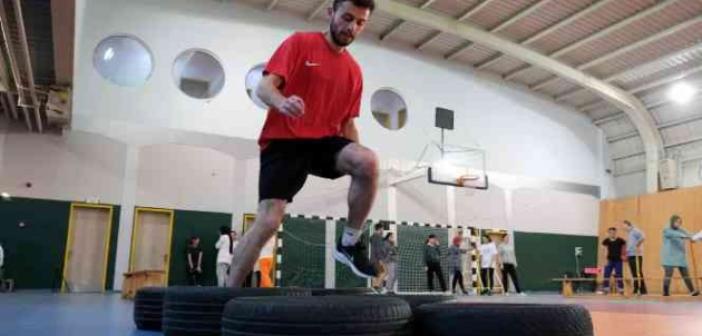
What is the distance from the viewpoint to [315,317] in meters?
1.43

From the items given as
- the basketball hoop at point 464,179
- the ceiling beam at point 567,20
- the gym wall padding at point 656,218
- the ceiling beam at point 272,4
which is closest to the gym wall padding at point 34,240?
the ceiling beam at point 272,4

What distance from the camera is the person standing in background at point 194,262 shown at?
1075 centimetres

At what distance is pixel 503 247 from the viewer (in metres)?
12.2

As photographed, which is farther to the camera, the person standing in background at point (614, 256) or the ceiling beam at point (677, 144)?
the ceiling beam at point (677, 144)

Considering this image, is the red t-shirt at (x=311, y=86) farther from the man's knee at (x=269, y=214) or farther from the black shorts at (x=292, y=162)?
the man's knee at (x=269, y=214)

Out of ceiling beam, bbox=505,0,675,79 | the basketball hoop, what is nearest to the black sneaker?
the basketball hoop

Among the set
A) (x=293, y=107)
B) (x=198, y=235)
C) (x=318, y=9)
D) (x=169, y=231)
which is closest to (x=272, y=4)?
(x=318, y=9)

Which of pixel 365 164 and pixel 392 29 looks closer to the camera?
pixel 365 164

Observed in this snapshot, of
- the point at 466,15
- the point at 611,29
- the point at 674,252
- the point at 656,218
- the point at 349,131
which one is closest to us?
the point at 349,131

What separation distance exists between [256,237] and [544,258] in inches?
578

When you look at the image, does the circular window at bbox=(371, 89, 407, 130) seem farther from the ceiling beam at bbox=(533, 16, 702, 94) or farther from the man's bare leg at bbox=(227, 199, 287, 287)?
the man's bare leg at bbox=(227, 199, 287, 287)

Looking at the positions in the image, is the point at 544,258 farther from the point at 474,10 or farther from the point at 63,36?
the point at 63,36

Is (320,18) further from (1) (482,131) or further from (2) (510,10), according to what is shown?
(1) (482,131)

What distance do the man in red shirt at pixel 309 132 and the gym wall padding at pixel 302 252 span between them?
9364mm
